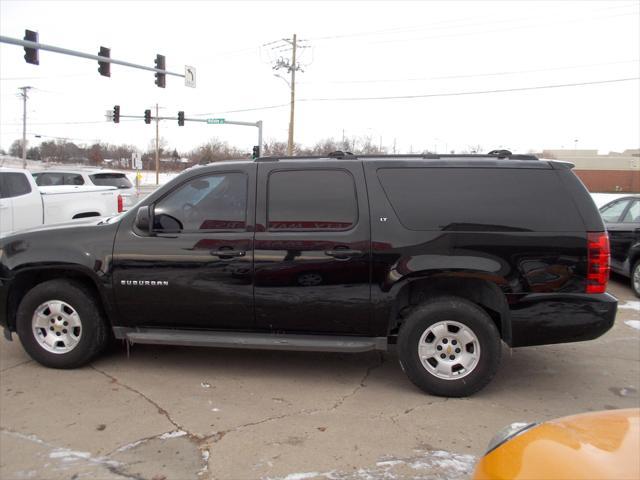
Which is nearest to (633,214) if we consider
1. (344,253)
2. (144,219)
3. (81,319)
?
(344,253)

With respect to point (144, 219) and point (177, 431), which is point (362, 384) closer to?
point (177, 431)

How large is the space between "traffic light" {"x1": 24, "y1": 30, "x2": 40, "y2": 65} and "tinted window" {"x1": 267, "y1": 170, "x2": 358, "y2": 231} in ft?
51.1

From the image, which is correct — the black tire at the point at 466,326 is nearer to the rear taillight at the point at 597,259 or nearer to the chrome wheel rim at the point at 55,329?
the rear taillight at the point at 597,259

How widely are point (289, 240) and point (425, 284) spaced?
1.17 meters

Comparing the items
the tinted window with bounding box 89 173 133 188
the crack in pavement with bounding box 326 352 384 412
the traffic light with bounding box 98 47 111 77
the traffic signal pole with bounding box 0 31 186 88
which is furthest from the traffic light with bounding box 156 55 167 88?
the crack in pavement with bounding box 326 352 384 412

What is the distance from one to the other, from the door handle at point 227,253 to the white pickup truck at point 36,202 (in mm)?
6067

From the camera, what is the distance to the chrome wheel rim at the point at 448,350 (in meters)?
3.98

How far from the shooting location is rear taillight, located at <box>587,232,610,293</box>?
12.6ft

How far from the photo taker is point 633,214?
27.1 feet

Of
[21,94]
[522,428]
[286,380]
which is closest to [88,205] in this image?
[286,380]

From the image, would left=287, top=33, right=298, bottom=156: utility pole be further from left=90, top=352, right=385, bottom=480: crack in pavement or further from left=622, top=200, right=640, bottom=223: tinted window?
left=90, top=352, right=385, bottom=480: crack in pavement

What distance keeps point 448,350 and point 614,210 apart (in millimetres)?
6676

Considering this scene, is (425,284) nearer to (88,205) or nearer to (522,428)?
(522,428)

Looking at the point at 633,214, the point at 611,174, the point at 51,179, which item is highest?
the point at 611,174
